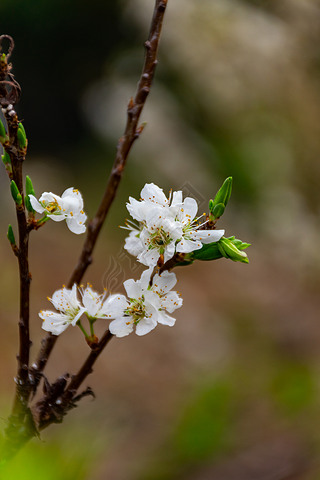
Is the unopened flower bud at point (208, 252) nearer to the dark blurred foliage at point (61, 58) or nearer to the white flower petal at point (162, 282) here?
the white flower petal at point (162, 282)

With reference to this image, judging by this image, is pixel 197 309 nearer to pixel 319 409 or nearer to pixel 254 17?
pixel 319 409

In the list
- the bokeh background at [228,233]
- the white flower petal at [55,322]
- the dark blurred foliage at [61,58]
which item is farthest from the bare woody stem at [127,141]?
the dark blurred foliage at [61,58]

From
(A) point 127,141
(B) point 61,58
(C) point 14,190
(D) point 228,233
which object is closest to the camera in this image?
(C) point 14,190

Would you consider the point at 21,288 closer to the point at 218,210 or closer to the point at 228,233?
the point at 218,210

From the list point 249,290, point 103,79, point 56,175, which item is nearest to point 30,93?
point 103,79

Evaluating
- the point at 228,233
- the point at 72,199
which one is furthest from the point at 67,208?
the point at 228,233

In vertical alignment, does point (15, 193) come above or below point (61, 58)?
below

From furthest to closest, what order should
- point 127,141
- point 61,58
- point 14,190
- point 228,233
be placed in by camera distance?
point 61,58 < point 228,233 < point 127,141 < point 14,190
